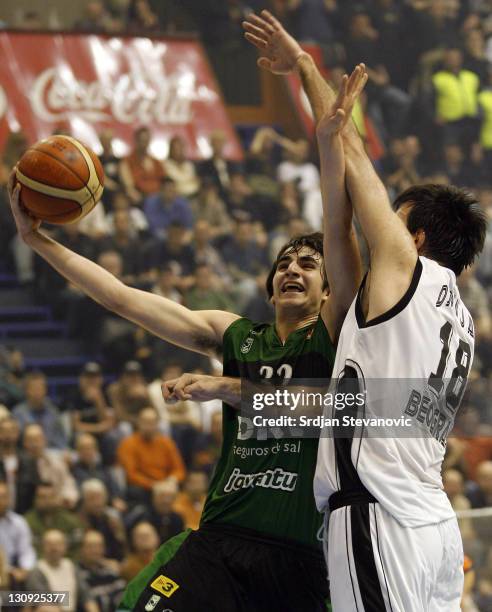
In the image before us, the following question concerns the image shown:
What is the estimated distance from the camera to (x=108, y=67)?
13.3 metres

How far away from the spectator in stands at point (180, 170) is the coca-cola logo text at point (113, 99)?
0.61 metres

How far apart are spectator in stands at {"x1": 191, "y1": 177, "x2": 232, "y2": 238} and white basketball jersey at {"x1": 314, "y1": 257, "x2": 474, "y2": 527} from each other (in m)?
8.55

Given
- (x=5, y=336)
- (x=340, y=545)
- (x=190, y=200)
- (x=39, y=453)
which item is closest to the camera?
(x=340, y=545)

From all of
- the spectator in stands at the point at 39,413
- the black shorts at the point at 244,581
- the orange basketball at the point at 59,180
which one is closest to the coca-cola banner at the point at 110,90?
the spectator in stands at the point at 39,413

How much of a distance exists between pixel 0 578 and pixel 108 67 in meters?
7.26

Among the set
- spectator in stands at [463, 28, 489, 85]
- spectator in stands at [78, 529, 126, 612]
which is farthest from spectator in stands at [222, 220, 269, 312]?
spectator in stands at [463, 28, 489, 85]

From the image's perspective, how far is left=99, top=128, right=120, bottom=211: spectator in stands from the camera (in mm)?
11805

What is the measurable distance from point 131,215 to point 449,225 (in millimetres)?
8042

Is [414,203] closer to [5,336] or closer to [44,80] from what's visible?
[5,336]

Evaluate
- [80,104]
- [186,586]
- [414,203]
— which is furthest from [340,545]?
[80,104]

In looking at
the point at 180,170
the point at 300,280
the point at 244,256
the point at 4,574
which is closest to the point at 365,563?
the point at 300,280

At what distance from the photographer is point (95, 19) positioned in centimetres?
1370

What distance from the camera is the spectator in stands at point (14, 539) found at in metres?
8.14

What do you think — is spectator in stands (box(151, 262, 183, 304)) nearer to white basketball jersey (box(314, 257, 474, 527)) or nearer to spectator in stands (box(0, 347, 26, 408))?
spectator in stands (box(0, 347, 26, 408))
